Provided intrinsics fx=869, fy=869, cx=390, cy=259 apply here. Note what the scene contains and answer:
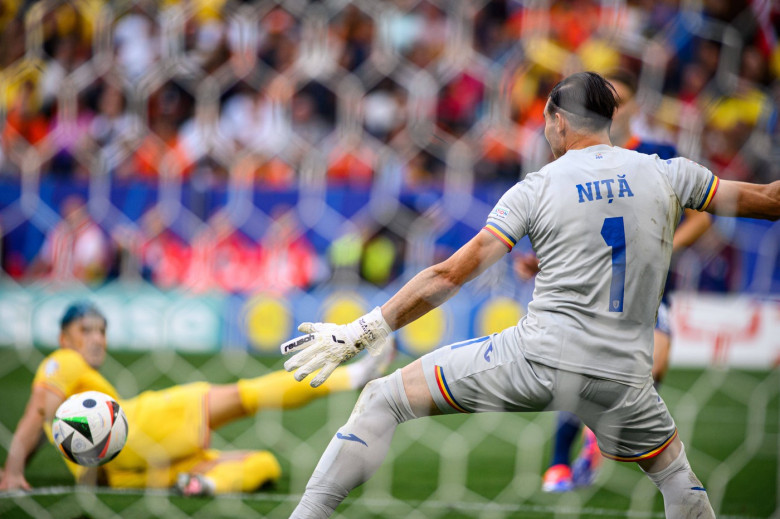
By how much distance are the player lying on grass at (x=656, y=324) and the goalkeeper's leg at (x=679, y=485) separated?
44.1 inches

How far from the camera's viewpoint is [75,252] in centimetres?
825

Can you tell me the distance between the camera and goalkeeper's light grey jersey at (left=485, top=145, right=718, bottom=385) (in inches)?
94.7

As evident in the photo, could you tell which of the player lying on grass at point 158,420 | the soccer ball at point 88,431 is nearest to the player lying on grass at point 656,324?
the player lying on grass at point 158,420

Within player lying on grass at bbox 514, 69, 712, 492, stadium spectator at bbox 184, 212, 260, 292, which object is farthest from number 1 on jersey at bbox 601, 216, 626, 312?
stadium spectator at bbox 184, 212, 260, 292

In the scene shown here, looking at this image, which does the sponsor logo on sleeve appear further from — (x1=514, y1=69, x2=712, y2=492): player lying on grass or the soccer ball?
the soccer ball

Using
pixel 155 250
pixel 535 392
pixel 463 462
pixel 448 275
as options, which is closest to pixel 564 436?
pixel 463 462

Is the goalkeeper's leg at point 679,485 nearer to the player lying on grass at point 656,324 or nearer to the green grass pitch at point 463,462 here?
the green grass pitch at point 463,462

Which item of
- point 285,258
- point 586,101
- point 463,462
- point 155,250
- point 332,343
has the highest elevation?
point 586,101

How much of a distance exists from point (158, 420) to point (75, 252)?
491 centimetres

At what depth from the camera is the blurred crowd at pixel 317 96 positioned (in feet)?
27.0

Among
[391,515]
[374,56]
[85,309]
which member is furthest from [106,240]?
[391,515]

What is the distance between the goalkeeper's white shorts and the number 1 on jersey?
23 cm

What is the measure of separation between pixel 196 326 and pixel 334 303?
4.40ft

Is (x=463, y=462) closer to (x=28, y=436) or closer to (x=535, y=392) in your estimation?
(x=28, y=436)
